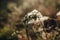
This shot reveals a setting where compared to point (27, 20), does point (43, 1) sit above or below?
above

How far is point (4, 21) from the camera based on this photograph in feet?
9.37

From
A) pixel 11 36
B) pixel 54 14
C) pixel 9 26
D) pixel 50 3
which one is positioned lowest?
pixel 11 36

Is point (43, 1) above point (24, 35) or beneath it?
above

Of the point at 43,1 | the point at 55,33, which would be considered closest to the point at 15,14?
the point at 43,1

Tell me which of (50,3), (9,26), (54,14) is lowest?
(9,26)

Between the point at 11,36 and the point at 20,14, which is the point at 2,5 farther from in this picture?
the point at 11,36

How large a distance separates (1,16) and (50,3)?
2.87 feet

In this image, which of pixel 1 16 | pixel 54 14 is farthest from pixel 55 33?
pixel 1 16

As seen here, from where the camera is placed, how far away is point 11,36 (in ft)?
9.21

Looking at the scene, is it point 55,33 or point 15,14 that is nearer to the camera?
point 55,33

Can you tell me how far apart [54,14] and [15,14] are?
0.66 metres

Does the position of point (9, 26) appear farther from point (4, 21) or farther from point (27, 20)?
point (27, 20)

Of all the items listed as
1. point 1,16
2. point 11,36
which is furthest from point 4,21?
point 11,36

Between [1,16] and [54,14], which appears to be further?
[1,16]
